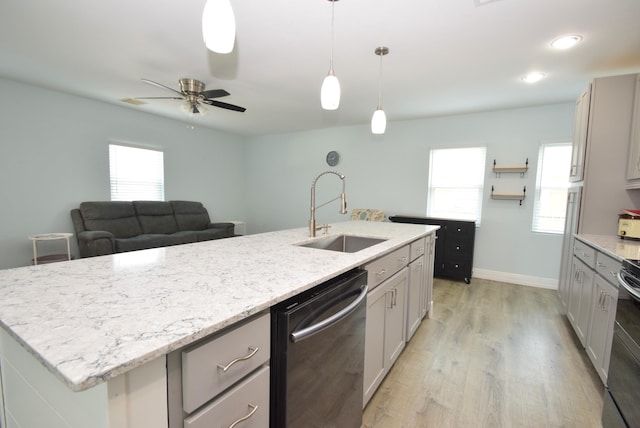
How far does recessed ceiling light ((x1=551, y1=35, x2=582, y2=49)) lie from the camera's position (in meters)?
2.19

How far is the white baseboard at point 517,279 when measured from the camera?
13.0 feet

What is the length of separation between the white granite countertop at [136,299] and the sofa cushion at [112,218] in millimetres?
3361

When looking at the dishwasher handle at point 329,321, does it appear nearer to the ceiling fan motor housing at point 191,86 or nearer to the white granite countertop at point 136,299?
the white granite countertop at point 136,299

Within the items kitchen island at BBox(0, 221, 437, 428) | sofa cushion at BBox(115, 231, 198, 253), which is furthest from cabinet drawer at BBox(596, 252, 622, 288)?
sofa cushion at BBox(115, 231, 198, 253)

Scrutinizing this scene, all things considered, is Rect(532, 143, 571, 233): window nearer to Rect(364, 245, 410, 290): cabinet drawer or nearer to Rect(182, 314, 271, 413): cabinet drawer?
Rect(364, 245, 410, 290): cabinet drawer

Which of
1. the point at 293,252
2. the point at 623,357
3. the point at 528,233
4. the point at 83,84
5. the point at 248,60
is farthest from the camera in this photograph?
the point at 528,233

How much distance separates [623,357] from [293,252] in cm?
167

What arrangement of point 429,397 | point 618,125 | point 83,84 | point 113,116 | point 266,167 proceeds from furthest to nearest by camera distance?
point 266,167
point 113,116
point 83,84
point 618,125
point 429,397

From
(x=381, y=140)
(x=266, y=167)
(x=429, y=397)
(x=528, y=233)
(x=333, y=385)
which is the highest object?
(x=381, y=140)

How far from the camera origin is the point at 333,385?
1.22 meters

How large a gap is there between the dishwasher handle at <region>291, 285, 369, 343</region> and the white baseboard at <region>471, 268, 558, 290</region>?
3.66 meters

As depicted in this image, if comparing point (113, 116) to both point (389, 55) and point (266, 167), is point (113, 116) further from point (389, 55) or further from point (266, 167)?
point (389, 55)

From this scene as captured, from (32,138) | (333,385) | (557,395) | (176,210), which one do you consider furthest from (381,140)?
(32,138)

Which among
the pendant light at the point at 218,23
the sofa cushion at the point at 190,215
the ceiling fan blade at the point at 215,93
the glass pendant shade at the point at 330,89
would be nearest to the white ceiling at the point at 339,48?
the ceiling fan blade at the point at 215,93
